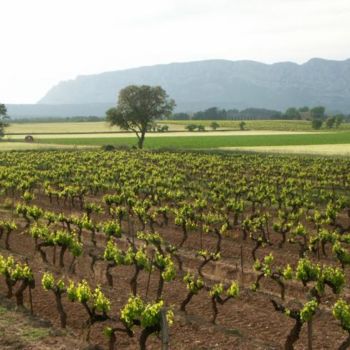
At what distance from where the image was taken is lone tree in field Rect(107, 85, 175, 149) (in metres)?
87.8

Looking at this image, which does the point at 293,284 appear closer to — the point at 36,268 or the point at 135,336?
the point at 135,336

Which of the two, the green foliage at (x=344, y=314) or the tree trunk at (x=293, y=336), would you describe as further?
the tree trunk at (x=293, y=336)

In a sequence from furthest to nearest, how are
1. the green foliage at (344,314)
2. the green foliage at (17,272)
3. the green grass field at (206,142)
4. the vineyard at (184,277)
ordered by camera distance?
the green grass field at (206,142) → the green foliage at (17,272) → the vineyard at (184,277) → the green foliage at (344,314)

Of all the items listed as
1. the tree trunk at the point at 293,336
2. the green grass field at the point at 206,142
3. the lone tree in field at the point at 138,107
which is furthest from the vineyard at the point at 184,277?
the green grass field at the point at 206,142

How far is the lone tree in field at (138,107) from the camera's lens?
87.8 metres

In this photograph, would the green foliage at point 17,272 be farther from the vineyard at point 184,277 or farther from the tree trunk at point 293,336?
the tree trunk at point 293,336

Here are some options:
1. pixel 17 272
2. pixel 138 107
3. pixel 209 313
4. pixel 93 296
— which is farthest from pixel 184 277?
pixel 138 107

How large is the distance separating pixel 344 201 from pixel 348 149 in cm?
5851

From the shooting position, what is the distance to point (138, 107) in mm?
87812

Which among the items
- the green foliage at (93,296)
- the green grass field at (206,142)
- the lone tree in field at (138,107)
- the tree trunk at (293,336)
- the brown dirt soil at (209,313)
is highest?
the lone tree in field at (138,107)

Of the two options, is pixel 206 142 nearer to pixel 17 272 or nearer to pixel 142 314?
pixel 17 272

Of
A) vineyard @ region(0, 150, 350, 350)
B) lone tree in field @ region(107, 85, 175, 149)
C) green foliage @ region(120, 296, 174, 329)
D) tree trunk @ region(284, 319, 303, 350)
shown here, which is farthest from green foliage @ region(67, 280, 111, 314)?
lone tree in field @ region(107, 85, 175, 149)

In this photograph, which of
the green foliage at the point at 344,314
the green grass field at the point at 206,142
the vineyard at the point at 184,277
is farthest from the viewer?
the green grass field at the point at 206,142

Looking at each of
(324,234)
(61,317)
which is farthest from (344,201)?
(61,317)
